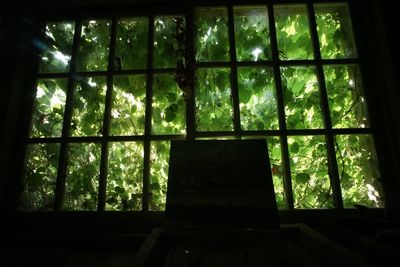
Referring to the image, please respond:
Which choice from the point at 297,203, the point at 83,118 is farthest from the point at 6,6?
the point at 297,203

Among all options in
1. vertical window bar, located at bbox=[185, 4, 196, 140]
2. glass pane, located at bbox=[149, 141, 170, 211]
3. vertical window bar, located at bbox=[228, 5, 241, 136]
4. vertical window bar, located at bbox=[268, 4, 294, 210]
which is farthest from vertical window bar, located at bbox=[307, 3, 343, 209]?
glass pane, located at bbox=[149, 141, 170, 211]

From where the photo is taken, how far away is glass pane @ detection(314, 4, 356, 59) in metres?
1.57

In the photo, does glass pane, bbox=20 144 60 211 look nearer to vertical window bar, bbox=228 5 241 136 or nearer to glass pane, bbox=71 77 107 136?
glass pane, bbox=71 77 107 136

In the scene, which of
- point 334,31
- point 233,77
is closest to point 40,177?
point 233,77

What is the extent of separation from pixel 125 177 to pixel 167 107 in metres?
0.46

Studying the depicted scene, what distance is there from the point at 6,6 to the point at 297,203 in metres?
2.08

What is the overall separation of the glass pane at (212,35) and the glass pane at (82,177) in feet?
2.74

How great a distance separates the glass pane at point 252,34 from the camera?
1.55 m

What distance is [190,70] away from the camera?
4.87 ft

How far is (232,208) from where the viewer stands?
114cm

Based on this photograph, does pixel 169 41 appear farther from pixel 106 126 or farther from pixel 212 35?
pixel 106 126

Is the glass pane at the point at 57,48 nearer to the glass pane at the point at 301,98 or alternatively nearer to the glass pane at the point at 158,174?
the glass pane at the point at 158,174

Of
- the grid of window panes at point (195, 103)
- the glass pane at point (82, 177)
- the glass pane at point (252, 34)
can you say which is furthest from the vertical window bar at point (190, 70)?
the glass pane at point (82, 177)

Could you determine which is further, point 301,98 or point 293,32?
point 293,32
